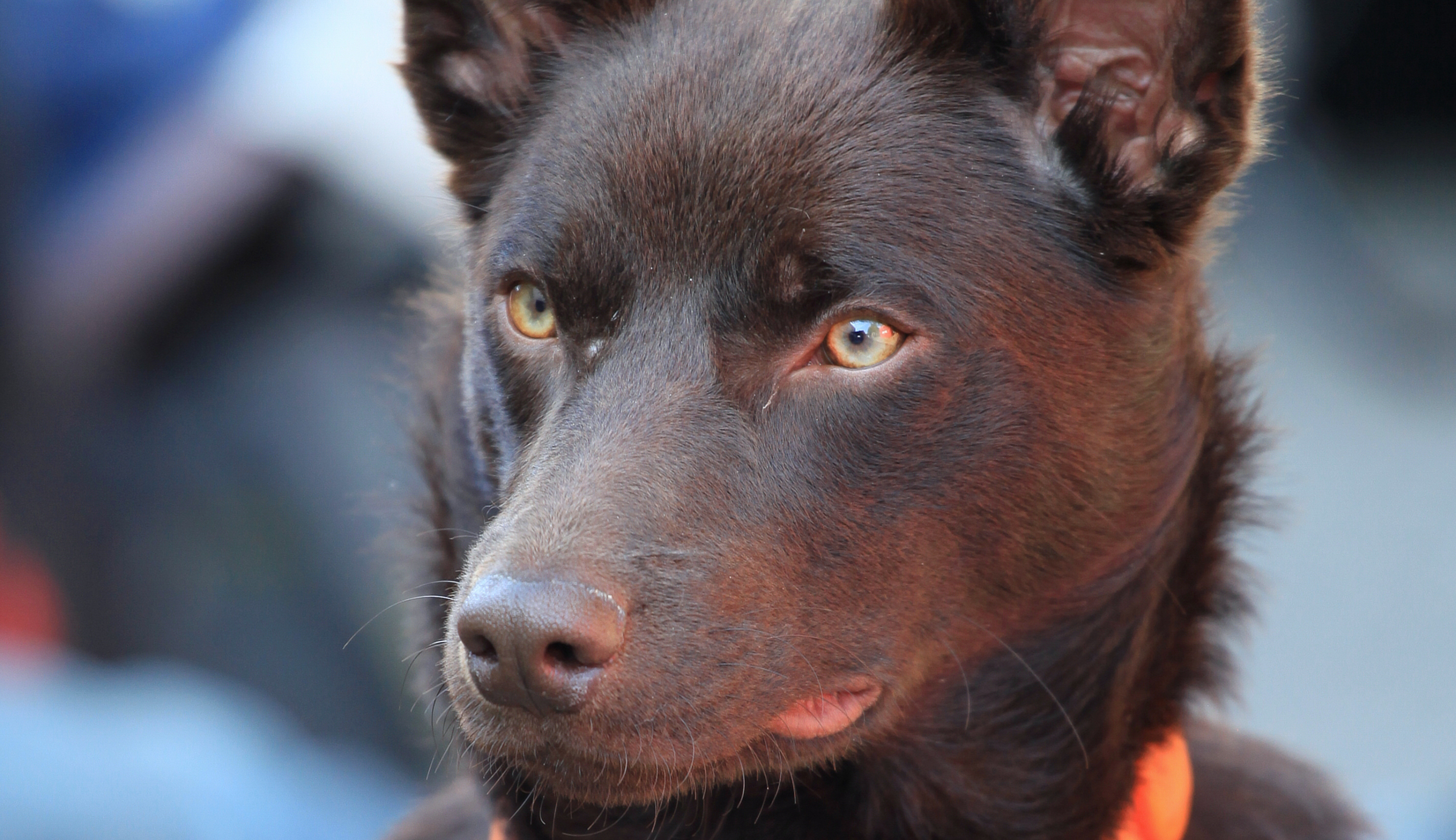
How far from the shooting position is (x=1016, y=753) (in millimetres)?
2426

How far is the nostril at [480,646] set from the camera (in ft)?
5.74

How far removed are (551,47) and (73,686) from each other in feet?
9.74

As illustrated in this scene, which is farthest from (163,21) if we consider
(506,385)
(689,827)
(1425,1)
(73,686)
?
(1425,1)

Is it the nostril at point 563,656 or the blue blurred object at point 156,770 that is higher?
the nostril at point 563,656

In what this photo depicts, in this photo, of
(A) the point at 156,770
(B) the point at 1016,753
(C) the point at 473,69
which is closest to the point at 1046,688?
(B) the point at 1016,753

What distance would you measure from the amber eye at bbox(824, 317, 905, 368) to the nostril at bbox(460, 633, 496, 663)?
2.35ft

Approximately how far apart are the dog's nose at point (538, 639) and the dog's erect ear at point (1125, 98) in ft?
3.59

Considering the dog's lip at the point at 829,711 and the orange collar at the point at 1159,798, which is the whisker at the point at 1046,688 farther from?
the dog's lip at the point at 829,711

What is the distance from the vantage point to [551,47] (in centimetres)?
254

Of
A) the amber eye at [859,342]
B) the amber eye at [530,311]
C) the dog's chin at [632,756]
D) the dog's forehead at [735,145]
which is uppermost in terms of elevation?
the dog's forehead at [735,145]

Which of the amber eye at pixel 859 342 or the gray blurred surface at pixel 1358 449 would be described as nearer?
the amber eye at pixel 859 342

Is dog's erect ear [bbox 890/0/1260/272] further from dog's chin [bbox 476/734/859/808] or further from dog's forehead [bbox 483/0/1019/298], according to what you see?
dog's chin [bbox 476/734/859/808]

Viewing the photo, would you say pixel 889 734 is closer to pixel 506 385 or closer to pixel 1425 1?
pixel 506 385

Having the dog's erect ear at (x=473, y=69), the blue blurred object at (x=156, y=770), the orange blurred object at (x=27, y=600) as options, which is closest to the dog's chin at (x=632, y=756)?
the dog's erect ear at (x=473, y=69)
